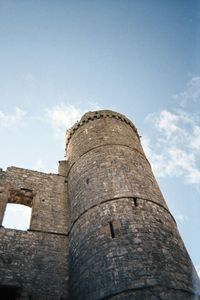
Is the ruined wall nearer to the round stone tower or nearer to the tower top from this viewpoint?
the round stone tower

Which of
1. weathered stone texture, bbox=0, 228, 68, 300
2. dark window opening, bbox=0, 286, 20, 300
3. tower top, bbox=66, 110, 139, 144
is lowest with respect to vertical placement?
dark window opening, bbox=0, 286, 20, 300

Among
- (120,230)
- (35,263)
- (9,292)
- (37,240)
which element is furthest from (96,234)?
(9,292)

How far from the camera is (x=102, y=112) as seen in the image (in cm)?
1298

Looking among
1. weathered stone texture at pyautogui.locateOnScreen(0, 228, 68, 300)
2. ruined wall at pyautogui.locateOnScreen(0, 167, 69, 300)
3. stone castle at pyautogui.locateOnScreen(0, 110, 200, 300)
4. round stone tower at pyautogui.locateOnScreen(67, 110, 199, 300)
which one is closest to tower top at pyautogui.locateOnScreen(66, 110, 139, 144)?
stone castle at pyautogui.locateOnScreen(0, 110, 200, 300)

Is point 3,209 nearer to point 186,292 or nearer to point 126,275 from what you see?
point 126,275

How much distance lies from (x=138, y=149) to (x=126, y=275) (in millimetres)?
5793

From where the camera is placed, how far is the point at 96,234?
7.90m

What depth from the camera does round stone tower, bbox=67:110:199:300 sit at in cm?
651

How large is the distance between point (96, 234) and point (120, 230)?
733 mm

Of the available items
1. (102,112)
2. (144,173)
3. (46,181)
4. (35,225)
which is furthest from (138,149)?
(35,225)

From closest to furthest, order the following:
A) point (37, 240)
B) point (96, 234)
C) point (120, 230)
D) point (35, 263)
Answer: point (120, 230) < point (96, 234) < point (35, 263) < point (37, 240)

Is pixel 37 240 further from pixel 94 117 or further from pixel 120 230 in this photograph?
pixel 94 117

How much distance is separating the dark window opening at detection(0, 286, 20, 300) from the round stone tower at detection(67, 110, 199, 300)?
57.2 inches

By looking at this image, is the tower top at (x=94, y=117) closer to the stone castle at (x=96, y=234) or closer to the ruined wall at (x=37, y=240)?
the stone castle at (x=96, y=234)
